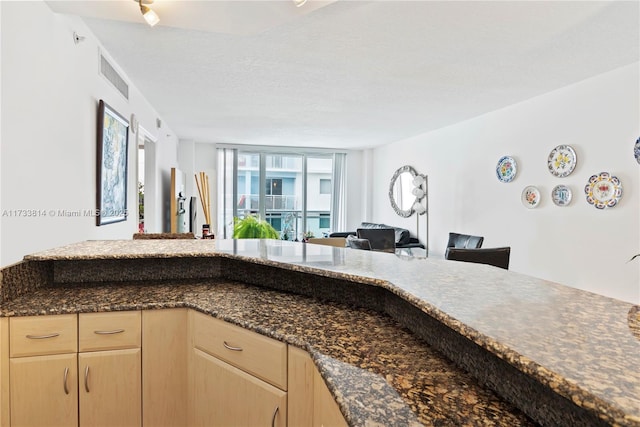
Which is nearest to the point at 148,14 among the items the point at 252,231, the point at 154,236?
the point at 154,236

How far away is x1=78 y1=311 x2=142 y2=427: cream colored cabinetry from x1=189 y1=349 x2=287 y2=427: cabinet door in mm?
262

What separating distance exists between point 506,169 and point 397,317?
388cm

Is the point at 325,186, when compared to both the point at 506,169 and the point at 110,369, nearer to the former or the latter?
the point at 506,169

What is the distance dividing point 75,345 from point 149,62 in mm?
2382

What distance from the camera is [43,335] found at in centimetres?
161

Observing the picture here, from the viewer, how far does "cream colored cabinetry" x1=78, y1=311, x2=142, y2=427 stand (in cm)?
167

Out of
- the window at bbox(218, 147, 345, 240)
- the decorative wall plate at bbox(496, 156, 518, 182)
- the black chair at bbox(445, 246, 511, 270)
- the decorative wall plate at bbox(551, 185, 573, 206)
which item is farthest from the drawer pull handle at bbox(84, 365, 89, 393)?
the window at bbox(218, 147, 345, 240)

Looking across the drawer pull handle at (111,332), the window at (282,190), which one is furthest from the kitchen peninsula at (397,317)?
the window at (282,190)

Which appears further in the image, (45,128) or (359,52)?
(359,52)

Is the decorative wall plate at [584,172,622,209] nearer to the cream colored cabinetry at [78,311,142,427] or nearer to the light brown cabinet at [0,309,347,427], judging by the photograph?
the light brown cabinet at [0,309,347,427]

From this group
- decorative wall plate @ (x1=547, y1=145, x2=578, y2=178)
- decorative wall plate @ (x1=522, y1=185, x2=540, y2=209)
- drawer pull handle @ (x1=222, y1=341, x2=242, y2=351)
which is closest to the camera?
drawer pull handle @ (x1=222, y1=341, x2=242, y2=351)

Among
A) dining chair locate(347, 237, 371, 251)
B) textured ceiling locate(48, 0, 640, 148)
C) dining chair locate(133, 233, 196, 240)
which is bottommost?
dining chair locate(347, 237, 371, 251)

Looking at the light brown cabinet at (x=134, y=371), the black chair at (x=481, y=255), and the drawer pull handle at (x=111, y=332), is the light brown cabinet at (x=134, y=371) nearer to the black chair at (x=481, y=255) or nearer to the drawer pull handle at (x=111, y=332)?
the drawer pull handle at (x=111, y=332)

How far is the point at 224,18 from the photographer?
2107 millimetres
